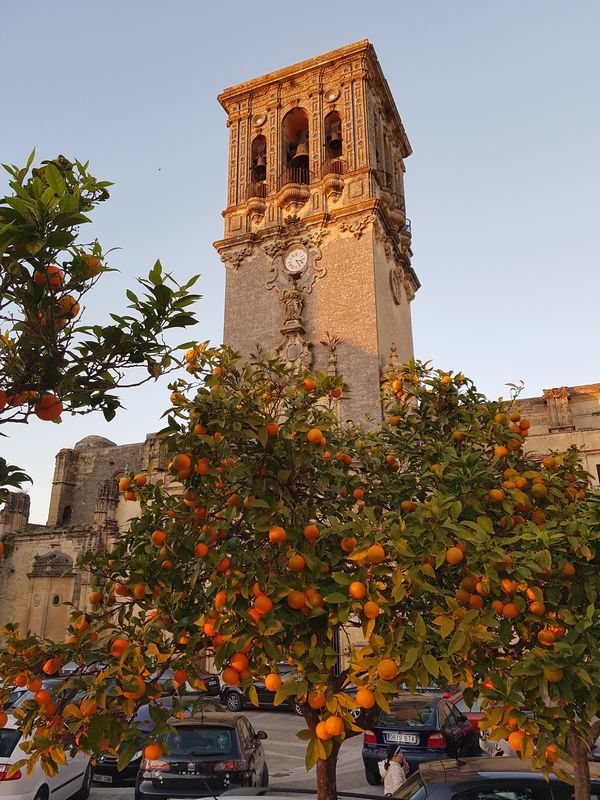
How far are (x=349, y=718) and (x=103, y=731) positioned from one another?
144 centimetres

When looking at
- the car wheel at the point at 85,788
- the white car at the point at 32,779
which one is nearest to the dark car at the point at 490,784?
the white car at the point at 32,779

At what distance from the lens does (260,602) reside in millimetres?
3777

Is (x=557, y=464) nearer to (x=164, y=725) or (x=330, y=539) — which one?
(x=330, y=539)

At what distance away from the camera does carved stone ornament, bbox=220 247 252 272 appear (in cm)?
2753

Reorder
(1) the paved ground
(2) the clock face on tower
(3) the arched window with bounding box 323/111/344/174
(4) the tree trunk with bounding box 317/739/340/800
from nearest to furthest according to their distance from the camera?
(4) the tree trunk with bounding box 317/739/340/800
(1) the paved ground
(2) the clock face on tower
(3) the arched window with bounding box 323/111/344/174

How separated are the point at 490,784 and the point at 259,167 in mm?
28961

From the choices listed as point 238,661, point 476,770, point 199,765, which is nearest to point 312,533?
point 238,661

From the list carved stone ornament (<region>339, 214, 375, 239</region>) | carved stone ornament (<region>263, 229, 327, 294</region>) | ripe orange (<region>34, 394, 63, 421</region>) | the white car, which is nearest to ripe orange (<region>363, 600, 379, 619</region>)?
ripe orange (<region>34, 394, 63, 421</region>)

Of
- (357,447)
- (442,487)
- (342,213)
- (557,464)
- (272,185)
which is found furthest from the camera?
(272,185)

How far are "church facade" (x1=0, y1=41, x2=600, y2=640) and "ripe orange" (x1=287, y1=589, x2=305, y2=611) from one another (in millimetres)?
18800

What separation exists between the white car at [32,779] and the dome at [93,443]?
38.0 metres

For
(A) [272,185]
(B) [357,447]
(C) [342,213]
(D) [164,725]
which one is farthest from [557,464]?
(A) [272,185]

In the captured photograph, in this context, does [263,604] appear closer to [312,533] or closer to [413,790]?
[312,533]

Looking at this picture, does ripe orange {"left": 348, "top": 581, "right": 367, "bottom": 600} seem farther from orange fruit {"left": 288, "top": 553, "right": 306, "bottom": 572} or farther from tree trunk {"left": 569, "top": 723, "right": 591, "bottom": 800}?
tree trunk {"left": 569, "top": 723, "right": 591, "bottom": 800}
